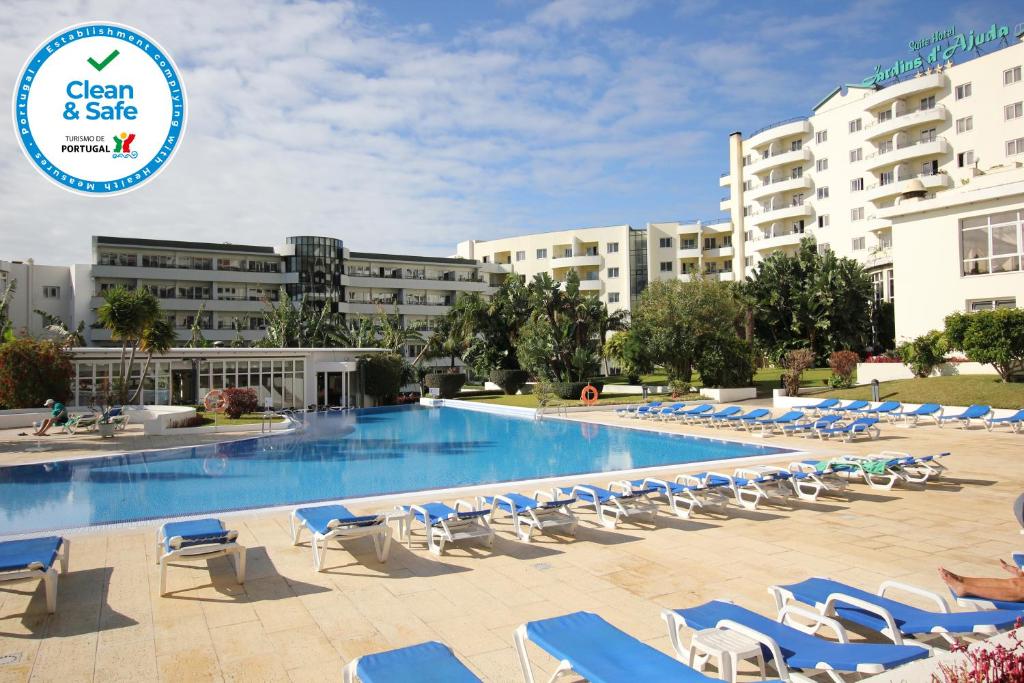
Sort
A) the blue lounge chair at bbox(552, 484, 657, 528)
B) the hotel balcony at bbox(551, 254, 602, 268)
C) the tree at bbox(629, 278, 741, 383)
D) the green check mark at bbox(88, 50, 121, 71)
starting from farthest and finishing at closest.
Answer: the hotel balcony at bbox(551, 254, 602, 268)
the tree at bbox(629, 278, 741, 383)
the green check mark at bbox(88, 50, 121, 71)
the blue lounge chair at bbox(552, 484, 657, 528)

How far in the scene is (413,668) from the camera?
393 cm

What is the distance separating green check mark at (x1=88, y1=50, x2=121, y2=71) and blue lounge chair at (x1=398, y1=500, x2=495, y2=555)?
464 inches

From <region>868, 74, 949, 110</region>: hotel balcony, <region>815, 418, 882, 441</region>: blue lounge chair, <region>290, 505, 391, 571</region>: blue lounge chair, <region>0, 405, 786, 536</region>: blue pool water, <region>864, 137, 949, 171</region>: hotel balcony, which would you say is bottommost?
<region>0, 405, 786, 536</region>: blue pool water

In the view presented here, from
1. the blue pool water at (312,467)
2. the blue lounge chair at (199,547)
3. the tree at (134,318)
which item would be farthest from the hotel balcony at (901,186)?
the blue lounge chair at (199,547)

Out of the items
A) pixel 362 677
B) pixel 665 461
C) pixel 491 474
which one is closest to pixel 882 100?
pixel 665 461

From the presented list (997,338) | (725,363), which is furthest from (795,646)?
(725,363)

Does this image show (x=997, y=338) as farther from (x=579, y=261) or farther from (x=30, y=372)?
(x=579, y=261)

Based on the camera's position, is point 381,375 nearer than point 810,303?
Yes

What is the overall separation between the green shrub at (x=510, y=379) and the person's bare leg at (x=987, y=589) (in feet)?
121

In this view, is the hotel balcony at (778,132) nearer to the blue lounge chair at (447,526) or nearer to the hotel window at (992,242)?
the hotel window at (992,242)

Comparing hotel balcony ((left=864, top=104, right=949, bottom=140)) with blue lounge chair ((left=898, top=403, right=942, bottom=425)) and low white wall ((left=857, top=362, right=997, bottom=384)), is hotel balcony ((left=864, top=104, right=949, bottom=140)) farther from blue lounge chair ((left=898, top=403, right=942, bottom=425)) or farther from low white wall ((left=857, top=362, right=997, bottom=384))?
blue lounge chair ((left=898, top=403, right=942, bottom=425))

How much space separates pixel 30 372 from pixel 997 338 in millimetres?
35344

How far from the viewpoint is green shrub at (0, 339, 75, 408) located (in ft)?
84.4

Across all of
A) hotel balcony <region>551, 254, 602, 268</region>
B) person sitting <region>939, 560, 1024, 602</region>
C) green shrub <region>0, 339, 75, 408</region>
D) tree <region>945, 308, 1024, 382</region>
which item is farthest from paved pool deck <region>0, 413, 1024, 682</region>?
hotel balcony <region>551, 254, 602, 268</region>
